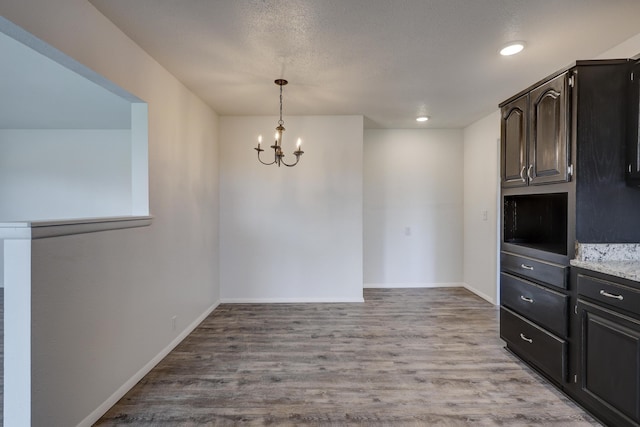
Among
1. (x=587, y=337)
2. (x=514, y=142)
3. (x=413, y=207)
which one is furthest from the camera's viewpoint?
(x=413, y=207)

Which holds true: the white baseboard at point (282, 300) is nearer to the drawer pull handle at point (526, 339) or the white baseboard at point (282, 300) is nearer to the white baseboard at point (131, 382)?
the white baseboard at point (131, 382)

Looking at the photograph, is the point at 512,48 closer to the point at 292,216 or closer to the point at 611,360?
the point at 611,360

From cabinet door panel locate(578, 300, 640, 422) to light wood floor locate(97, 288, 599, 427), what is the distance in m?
0.25

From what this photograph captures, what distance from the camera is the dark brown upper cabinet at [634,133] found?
1.93 metres

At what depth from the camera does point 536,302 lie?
92.7 inches

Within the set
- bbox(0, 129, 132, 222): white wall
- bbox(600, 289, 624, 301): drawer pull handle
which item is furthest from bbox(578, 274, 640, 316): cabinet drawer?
bbox(0, 129, 132, 222): white wall

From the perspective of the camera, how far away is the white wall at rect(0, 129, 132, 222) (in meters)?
4.68

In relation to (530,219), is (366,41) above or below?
above

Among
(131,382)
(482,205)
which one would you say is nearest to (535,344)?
(482,205)

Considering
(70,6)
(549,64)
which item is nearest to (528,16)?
(549,64)

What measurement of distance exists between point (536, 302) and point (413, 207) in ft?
9.17

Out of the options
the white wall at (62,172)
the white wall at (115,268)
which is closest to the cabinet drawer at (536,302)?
the white wall at (115,268)

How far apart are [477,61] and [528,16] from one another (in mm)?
631

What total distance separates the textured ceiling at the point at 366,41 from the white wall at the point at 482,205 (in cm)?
93
